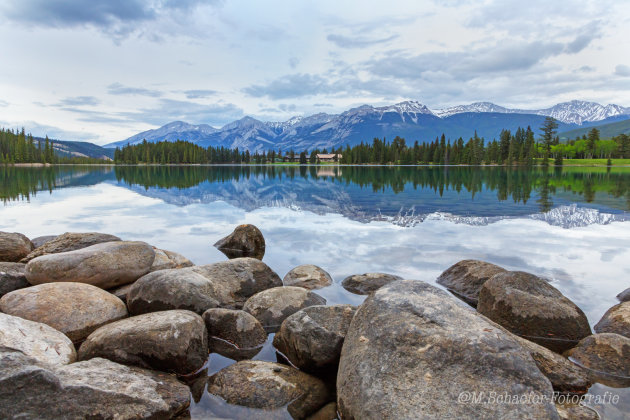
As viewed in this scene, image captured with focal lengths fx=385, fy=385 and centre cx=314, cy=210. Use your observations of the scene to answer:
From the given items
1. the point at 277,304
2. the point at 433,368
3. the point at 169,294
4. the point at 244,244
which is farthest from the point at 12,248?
the point at 433,368

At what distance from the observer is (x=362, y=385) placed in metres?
5.72

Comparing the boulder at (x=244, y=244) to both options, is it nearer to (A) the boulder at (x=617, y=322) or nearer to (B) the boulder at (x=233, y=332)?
(B) the boulder at (x=233, y=332)

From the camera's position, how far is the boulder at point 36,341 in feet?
21.4

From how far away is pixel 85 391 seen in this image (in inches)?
217

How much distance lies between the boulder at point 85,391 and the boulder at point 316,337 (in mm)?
2256

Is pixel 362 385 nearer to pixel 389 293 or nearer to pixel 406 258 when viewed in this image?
pixel 389 293

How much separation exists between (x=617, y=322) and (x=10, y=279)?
15552 millimetres

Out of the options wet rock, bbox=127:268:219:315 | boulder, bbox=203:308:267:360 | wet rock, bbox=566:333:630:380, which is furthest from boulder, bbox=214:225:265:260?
wet rock, bbox=566:333:630:380

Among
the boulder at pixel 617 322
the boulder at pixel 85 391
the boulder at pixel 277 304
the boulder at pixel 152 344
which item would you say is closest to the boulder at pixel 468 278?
the boulder at pixel 617 322

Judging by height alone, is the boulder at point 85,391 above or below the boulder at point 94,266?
below

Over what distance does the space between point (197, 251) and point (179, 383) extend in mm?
11901

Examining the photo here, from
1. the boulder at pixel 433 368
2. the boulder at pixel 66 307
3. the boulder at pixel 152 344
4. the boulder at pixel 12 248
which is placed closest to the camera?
the boulder at pixel 433 368

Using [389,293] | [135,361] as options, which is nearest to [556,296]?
[389,293]

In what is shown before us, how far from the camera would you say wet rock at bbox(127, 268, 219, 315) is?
9547 millimetres
